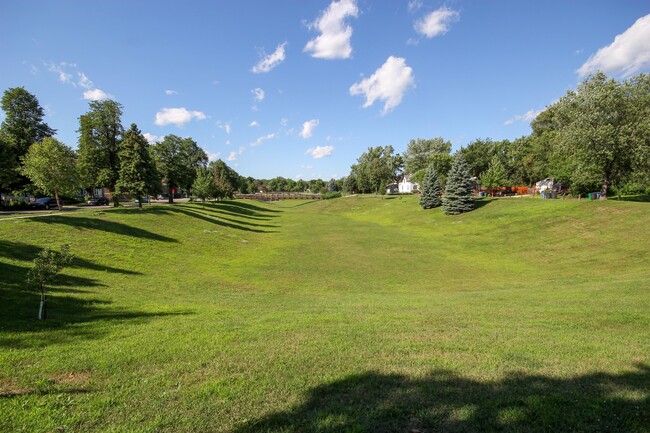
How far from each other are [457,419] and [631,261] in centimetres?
2676

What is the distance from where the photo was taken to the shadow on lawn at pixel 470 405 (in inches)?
175

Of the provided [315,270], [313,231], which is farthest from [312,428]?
[313,231]

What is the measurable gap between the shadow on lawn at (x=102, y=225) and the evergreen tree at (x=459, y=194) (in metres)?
46.7

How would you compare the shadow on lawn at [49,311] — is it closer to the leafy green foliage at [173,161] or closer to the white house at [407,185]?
the leafy green foliage at [173,161]

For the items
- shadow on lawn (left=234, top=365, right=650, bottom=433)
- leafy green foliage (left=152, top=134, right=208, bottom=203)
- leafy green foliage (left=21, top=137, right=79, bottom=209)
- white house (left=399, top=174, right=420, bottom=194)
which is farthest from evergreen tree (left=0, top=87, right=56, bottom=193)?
white house (left=399, top=174, right=420, bottom=194)

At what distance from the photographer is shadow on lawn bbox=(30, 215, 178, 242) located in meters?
24.6

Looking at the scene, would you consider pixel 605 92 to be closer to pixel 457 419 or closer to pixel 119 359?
pixel 457 419

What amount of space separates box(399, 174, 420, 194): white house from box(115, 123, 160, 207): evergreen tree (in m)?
102

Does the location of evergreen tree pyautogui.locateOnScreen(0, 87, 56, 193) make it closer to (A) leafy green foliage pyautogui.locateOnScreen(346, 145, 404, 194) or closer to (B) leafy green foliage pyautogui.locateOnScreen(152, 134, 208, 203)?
(B) leafy green foliage pyautogui.locateOnScreen(152, 134, 208, 203)

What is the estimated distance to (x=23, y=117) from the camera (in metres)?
42.8

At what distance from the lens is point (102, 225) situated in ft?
87.4

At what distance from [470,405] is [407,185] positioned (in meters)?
133

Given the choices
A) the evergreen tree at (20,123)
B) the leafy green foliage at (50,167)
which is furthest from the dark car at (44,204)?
the leafy green foliage at (50,167)

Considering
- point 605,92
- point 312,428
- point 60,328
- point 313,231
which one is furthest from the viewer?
point 313,231
